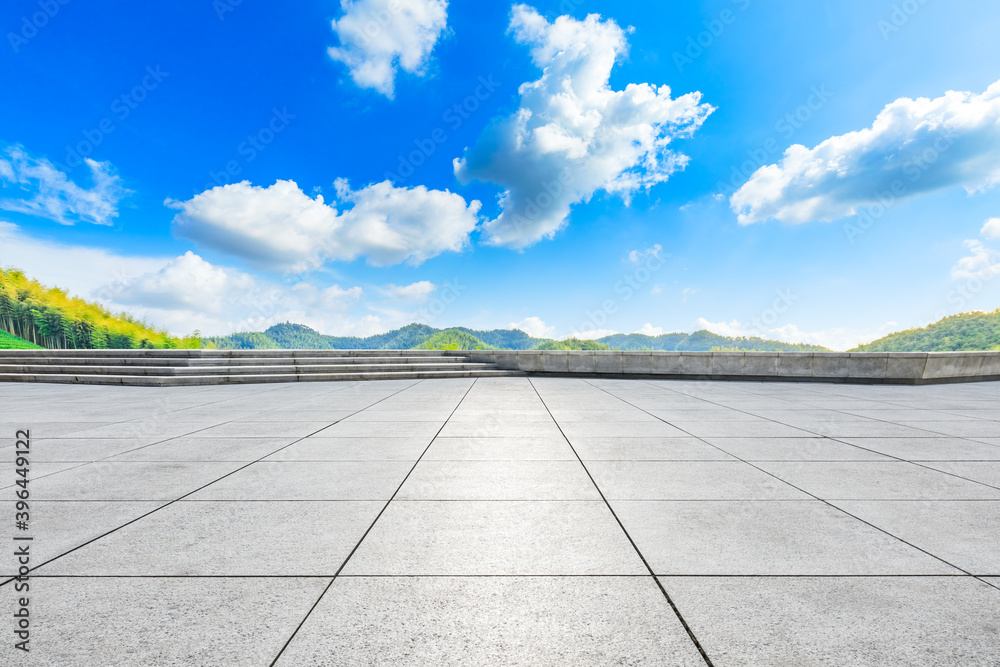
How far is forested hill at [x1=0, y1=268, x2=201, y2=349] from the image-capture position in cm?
4172

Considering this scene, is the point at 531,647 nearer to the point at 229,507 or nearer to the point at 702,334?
the point at 229,507

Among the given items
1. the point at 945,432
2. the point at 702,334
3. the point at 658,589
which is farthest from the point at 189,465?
the point at 702,334

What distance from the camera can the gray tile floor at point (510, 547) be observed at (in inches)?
72.4

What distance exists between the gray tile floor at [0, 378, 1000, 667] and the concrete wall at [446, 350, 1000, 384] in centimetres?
811

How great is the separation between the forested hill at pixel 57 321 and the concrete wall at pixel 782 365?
51046mm

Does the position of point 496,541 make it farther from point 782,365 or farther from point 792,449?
point 782,365

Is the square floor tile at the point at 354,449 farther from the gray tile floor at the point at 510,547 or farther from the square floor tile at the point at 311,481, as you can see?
the square floor tile at the point at 311,481

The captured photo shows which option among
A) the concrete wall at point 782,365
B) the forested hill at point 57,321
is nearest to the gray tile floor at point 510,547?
the concrete wall at point 782,365

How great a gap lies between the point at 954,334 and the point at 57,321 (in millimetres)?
118813

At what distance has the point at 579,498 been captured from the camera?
3.50m

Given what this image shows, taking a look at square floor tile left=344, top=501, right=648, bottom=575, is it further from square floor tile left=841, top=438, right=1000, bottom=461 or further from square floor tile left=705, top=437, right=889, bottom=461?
square floor tile left=841, top=438, right=1000, bottom=461

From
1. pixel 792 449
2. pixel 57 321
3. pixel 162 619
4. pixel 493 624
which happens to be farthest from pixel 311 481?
pixel 57 321

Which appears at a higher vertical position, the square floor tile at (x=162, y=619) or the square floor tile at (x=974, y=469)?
the square floor tile at (x=974, y=469)

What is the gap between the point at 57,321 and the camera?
43156 millimetres
